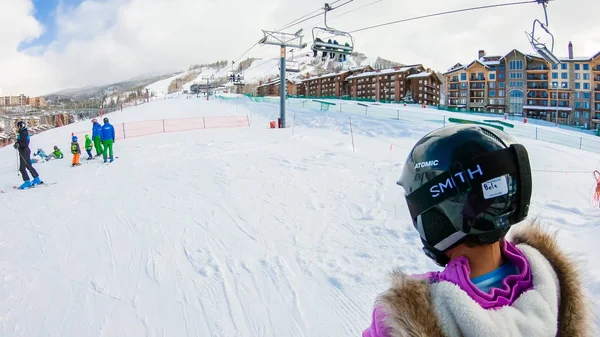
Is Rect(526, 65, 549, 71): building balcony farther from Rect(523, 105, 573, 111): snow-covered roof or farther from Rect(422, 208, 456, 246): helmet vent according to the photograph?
Rect(422, 208, 456, 246): helmet vent

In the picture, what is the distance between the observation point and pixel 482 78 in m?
57.6

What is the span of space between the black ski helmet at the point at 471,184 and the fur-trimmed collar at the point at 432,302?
225 mm

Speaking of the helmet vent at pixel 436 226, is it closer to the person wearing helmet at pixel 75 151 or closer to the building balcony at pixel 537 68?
the person wearing helmet at pixel 75 151

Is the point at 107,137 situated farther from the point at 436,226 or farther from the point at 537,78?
the point at 537,78

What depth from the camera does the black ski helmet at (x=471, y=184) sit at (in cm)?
110

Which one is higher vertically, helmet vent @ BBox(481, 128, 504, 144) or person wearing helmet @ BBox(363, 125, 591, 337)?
helmet vent @ BBox(481, 128, 504, 144)

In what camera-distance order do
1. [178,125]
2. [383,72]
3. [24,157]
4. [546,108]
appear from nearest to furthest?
[24,157] < [178,125] < [546,108] < [383,72]

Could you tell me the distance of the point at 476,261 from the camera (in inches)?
45.8

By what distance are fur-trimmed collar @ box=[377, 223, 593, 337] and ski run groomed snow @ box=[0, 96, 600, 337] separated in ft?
0.80

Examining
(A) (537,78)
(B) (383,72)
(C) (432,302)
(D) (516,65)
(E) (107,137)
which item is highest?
(B) (383,72)

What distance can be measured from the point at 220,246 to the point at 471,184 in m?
5.00

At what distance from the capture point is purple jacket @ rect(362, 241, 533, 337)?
1.03 m

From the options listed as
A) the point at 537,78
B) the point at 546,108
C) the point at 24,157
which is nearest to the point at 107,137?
the point at 24,157

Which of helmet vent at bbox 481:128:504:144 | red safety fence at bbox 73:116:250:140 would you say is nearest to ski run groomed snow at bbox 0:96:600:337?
helmet vent at bbox 481:128:504:144
